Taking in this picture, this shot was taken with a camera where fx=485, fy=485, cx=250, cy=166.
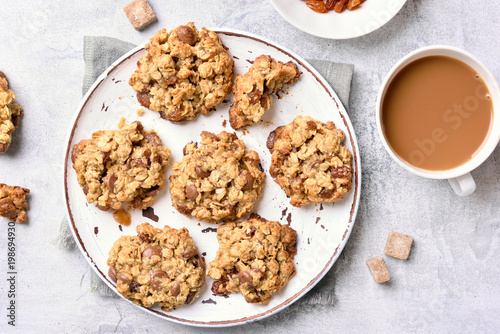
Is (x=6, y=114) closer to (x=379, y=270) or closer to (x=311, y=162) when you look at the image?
(x=311, y=162)

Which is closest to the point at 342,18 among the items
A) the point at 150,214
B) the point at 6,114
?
the point at 150,214

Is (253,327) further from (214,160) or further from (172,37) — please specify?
(172,37)

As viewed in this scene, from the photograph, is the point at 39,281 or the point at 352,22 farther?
the point at 39,281

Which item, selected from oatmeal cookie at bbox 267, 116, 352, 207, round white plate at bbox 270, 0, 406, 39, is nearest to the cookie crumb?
oatmeal cookie at bbox 267, 116, 352, 207

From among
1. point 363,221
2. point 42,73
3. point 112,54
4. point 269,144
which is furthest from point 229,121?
point 42,73

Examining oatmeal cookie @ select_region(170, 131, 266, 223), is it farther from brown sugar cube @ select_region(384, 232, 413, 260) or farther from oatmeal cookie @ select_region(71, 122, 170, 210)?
brown sugar cube @ select_region(384, 232, 413, 260)

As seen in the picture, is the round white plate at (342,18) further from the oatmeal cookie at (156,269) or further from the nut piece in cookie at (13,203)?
the nut piece in cookie at (13,203)

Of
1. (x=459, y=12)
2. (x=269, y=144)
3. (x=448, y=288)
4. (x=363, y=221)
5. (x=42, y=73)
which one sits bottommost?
(x=448, y=288)
